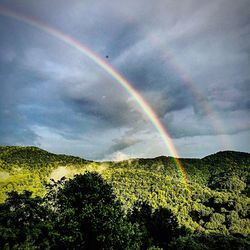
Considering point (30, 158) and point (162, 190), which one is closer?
point (162, 190)

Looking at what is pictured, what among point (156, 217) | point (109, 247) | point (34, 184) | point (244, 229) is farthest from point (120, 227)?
point (34, 184)

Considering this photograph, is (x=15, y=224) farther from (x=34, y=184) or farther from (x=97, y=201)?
(x=34, y=184)

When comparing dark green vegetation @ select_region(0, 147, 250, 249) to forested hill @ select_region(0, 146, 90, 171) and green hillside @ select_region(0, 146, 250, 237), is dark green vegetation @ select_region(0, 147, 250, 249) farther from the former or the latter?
forested hill @ select_region(0, 146, 90, 171)

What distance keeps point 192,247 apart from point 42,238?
21.5m

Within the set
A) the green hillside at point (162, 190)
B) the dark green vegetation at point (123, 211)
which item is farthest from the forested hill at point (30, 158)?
the dark green vegetation at point (123, 211)

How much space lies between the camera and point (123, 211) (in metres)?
43.0

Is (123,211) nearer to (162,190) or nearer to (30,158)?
(162,190)

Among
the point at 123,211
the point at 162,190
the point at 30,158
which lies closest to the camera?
the point at 123,211

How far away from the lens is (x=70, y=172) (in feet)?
522

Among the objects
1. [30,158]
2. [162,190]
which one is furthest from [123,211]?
[30,158]

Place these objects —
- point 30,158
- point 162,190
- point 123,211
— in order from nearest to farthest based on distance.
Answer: point 123,211
point 162,190
point 30,158

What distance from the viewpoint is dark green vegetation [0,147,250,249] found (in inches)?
1433

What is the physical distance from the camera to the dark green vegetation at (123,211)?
119 ft

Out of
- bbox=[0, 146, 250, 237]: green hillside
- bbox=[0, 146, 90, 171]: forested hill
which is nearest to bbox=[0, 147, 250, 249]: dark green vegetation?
bbox=[0, 146, 250, 237]: green hillside
